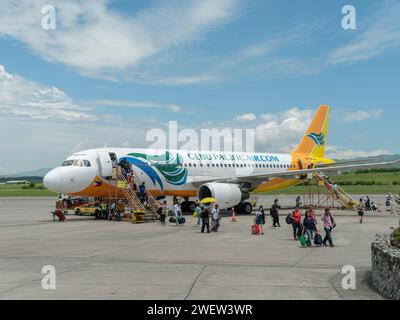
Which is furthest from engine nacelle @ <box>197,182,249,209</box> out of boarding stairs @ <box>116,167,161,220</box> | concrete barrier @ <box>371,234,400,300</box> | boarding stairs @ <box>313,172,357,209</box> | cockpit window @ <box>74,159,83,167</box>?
concrete barrier @ <box>371,234,400,300</box>

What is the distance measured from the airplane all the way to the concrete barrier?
798 inches

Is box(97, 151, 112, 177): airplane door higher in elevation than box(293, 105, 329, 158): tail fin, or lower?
lower

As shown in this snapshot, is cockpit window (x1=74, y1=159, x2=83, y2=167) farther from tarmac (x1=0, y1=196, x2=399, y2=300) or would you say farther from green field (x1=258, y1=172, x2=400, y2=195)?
green field (x1=258, y1=172, x2=400, y2=195)

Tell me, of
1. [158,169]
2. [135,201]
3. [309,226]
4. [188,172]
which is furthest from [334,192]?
[309,226]

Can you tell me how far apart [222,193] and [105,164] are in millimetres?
7913

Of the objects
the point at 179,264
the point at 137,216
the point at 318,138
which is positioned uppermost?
the point at 318,138

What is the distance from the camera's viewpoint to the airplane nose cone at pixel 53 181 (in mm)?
29422

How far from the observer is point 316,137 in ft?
152

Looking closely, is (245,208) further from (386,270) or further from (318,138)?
(386,270)

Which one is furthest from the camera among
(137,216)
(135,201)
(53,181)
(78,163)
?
(78,163)

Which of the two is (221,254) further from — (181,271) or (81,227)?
(81,227)

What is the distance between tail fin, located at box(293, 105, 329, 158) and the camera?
4612 centimetres

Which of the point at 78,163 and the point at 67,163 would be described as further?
the point at 67,163

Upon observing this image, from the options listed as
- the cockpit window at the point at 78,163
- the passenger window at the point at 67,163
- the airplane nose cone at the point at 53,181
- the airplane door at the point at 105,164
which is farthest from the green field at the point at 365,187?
the airplane nose cone at the point at 53,181
